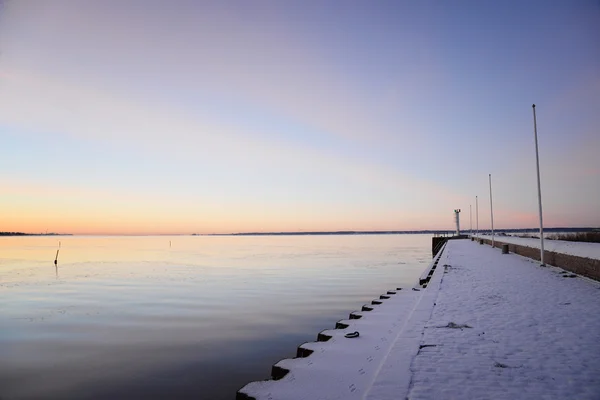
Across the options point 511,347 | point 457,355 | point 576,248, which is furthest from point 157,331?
point 576,248

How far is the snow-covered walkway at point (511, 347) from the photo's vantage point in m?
5.05

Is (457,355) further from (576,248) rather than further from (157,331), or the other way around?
(576,248)

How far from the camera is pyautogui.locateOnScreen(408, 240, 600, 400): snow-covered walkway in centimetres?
505

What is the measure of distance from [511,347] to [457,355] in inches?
49.9

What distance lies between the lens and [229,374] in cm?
926

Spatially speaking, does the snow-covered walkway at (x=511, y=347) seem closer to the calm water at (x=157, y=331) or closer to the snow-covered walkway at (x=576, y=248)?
the calm water at (x=157, y=331)

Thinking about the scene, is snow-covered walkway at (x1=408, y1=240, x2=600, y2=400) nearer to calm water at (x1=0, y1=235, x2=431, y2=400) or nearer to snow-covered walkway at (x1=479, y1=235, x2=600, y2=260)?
calm water at (x1=0, y1=235, x2=431, y2=400)

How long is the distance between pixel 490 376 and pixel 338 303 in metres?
13.1

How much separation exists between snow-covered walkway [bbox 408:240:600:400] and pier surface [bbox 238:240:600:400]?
1 cm

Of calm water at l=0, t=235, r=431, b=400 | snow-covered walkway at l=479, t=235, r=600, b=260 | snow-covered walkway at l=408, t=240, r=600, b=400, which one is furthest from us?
snow-covered walkway at l=479, t=235, r=600, b=260

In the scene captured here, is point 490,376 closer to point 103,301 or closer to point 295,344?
point 295,344

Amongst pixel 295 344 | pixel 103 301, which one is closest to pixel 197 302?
pixel 103 301

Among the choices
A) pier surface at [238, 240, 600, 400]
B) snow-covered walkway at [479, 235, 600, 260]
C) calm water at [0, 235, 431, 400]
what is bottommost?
calm water at [0, 235, 431, 400]

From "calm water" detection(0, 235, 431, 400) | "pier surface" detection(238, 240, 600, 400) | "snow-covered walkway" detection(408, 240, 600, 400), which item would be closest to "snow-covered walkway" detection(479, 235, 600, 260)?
"snow-covered walkway" detection(408, 240, 600, 400)
